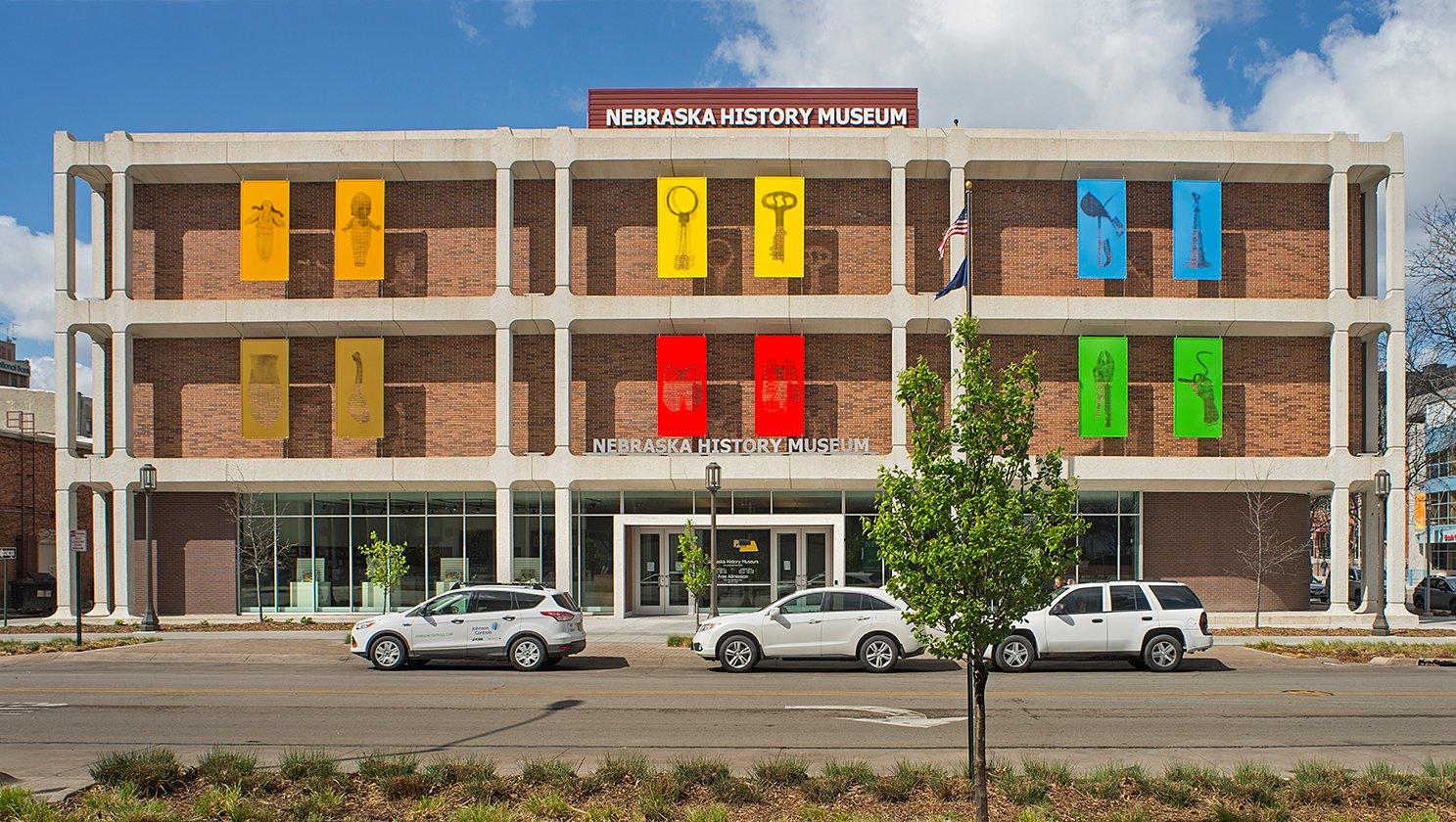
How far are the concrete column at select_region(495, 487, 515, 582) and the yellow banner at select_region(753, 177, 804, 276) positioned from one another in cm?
997

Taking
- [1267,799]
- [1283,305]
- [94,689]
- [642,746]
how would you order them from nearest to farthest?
[1267,799]
[642,746]
[94,689]
[1283,305]

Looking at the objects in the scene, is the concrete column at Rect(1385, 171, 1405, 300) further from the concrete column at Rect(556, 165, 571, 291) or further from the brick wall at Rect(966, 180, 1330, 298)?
the concrete column at Rect(556, 165, 571, 291)

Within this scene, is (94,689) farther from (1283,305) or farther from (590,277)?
(1283,305)

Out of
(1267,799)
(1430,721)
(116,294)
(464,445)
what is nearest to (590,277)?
(464,445)

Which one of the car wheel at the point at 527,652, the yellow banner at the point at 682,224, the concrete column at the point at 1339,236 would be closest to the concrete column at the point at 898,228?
the yellow banner at the point at 682,224

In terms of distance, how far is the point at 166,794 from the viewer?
1082 cm

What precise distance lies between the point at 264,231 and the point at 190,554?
1013 centimetres

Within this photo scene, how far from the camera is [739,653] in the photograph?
21.5 m

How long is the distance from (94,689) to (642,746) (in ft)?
36.0

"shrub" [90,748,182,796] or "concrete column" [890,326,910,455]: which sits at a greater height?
"concrete column" [890,326,910,455]

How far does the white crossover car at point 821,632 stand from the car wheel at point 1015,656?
162 centimetres

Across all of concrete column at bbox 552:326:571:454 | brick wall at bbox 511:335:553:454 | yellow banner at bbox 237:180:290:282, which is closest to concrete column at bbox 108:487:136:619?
yellow banner at bbox 237:180:290:282

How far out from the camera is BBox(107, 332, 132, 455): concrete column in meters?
34.2

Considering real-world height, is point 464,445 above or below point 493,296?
below
